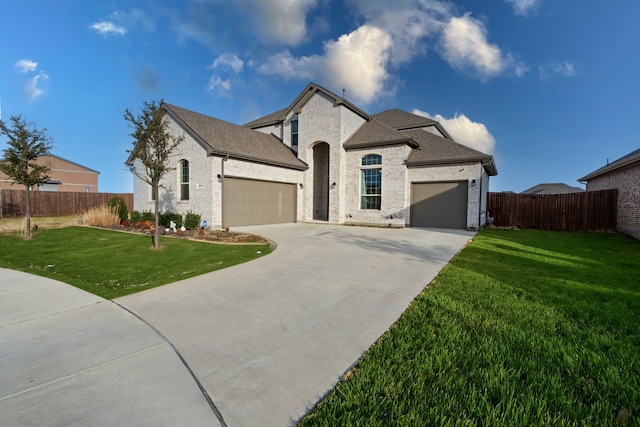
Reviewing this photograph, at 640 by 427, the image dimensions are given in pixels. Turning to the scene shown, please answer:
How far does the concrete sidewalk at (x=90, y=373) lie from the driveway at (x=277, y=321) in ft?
0.64

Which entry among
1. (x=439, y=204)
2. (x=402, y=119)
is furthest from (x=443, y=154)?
(x=402, y=119)

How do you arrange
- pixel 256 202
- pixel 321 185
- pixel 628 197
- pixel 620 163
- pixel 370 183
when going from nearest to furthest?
pixel 628 197 < pixel 620 163 < pixel 256 202 < pixel 370 183 < pixel 321 185

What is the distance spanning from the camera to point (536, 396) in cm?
219

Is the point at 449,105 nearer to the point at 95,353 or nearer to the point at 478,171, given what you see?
the point at 478,171

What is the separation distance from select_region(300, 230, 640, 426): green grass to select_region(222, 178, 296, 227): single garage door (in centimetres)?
1137

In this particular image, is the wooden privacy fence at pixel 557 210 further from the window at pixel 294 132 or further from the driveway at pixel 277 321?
the window at pixel 294 132

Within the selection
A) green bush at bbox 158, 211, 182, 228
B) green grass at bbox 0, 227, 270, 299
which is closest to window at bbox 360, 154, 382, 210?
green grass at bbox 0, 227, 270, 299

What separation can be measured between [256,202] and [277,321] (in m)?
12.5

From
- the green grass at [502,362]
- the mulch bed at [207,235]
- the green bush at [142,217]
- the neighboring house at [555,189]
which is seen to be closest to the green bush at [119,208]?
the green bush at [142,217]

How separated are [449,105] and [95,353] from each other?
26.0 metres

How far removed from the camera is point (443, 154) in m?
15.7

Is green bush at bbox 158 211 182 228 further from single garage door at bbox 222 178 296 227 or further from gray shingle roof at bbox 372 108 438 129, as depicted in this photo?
gray shingle roof at bbox 372 108 438 129

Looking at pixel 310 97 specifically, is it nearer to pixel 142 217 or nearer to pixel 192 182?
pixel 192 182

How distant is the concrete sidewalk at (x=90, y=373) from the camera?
1995 millimetres
